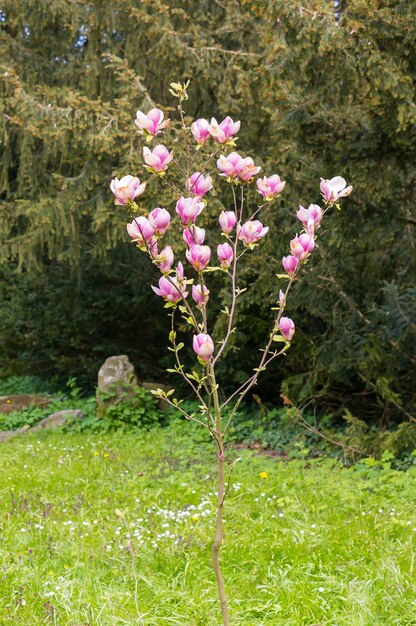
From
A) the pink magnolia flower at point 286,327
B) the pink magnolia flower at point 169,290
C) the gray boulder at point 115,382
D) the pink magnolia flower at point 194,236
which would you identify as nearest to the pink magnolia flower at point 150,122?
the pink magnolia flower at point 194,236

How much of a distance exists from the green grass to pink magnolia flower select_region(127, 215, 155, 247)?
1456 millimetres

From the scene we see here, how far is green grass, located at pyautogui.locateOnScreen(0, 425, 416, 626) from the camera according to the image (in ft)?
9.20

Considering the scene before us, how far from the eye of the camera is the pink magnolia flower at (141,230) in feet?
6.17

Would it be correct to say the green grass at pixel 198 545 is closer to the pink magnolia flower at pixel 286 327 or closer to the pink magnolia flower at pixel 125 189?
the pink magnolia flower at pixel 286 327

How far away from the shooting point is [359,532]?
11.9 ft

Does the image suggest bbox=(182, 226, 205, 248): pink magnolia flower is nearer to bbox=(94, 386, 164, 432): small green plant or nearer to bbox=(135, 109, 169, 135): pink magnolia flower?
bbox=(135, 109, 169, 135): pink magnolia flower

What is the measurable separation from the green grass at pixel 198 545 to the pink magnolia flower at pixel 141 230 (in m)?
1.46

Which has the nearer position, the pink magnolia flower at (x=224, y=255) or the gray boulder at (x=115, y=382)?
the pink magnolia flower at (x=224, y=255)

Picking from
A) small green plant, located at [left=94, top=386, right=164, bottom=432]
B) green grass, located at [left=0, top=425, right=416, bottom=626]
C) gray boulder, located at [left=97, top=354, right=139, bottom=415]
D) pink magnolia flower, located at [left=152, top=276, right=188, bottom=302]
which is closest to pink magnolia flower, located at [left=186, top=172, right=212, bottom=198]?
pink magnolia flower, located at [left=152, top=276, right=188, bottom=302]

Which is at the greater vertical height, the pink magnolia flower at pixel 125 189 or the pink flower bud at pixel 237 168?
the pink flower bud at pixel 237 168

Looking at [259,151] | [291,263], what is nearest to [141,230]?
[291,263]

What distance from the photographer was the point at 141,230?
6.17 ft

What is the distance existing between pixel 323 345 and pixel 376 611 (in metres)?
3.85

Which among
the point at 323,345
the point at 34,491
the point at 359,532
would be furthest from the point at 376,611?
the point at 323,345
